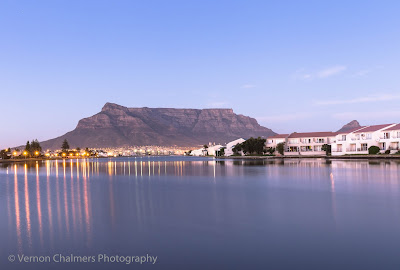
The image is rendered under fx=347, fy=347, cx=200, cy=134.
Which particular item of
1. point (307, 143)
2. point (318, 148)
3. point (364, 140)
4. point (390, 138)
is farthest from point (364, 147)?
point (307, 143)

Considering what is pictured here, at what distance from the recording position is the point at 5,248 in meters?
12.8

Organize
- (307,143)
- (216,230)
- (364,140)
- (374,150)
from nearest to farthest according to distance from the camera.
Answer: (216,230) → (374,150) → (364,140) → (307,143)

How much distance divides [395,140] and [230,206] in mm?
72611

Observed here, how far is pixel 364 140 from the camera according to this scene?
86.9 metres

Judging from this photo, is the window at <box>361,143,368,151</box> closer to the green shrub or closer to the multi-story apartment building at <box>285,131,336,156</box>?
the green shrub

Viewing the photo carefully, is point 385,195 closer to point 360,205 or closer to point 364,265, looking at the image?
point 360,205

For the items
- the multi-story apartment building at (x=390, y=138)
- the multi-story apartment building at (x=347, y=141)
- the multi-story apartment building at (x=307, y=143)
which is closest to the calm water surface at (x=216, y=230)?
the multi-story apartment building at (x=390, y=138)

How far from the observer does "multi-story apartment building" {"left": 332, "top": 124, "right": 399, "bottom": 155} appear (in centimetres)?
8244

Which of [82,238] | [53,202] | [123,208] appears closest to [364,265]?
[82,238]

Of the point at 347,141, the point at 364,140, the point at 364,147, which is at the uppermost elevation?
A: the point at 364,140

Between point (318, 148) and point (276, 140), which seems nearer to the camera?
point (318, 148)

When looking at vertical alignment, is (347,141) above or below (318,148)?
above

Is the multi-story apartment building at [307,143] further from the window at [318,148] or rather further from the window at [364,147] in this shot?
the window at [364,147]

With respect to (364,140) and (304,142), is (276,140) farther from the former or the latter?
(364,140)
